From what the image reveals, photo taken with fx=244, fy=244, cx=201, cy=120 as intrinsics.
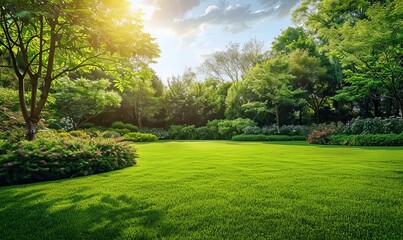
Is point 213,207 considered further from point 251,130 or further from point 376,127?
point 251,130

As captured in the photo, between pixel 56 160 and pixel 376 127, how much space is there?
50.9 feet

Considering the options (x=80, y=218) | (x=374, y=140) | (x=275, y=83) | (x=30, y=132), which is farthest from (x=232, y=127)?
(x=80, y=218)

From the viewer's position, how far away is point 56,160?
5527mm

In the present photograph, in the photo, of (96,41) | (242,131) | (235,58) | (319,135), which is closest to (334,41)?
(319,135)

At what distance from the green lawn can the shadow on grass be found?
0.01m

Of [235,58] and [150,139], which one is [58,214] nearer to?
[150,139]

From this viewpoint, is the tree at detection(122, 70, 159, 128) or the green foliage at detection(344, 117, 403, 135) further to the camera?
the tree at detection(122, 70, 159, 128)

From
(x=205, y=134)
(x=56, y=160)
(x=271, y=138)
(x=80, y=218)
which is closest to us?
(x=80, y=218)

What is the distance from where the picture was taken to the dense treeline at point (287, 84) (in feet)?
42.1

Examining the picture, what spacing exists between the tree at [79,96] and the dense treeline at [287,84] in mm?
77

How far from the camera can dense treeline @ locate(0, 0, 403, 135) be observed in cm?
1282

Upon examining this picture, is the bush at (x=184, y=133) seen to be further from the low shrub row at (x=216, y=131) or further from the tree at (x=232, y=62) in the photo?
the tree at (x=232, y=62)

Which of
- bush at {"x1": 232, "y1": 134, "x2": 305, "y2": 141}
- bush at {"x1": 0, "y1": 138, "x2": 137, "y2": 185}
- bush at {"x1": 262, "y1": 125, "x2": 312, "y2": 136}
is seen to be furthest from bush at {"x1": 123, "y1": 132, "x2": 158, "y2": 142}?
bush at {"x1": 0, "y1": 138, "x2": 137, "y2": 185}

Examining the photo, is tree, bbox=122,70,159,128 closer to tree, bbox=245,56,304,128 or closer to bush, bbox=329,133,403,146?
tree, bbox=245,56,304,128
